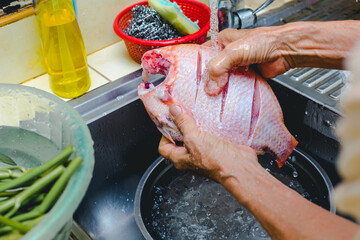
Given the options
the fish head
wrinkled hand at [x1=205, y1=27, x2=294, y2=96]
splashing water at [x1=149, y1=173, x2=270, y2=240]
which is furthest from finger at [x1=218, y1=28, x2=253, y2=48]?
splashing water at [x1=149, y1=173, x2=270, y2=240]

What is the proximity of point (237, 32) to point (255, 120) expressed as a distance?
11.8 inches

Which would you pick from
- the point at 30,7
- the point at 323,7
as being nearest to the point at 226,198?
the point at 30,7

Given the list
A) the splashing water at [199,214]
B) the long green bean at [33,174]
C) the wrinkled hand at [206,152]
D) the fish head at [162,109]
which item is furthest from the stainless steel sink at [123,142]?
the long green bean at [33,174]

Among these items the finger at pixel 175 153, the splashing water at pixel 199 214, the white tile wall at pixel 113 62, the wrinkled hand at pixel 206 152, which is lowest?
the splashing water at pixel 199 214

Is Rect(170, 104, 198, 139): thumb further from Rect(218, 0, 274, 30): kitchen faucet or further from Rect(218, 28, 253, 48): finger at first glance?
Rect(218, 0, 274, 30): kitchen faucet

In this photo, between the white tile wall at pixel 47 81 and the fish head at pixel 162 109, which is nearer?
the fish head at pixel 162 109

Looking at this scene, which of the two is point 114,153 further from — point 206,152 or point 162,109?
point 206,152

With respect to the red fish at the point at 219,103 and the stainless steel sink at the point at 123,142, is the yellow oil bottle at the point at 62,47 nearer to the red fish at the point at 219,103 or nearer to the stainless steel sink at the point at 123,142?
the stainless steel sink at the point at 123,142

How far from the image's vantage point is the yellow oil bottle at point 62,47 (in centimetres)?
117

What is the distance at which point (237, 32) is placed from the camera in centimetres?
113

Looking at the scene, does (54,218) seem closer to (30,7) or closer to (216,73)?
(216,73)

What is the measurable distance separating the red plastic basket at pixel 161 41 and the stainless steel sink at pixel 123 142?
0.09 metres

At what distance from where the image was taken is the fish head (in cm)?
100

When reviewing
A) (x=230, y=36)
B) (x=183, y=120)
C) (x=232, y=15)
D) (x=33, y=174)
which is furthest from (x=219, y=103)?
(x=232, y=15)
